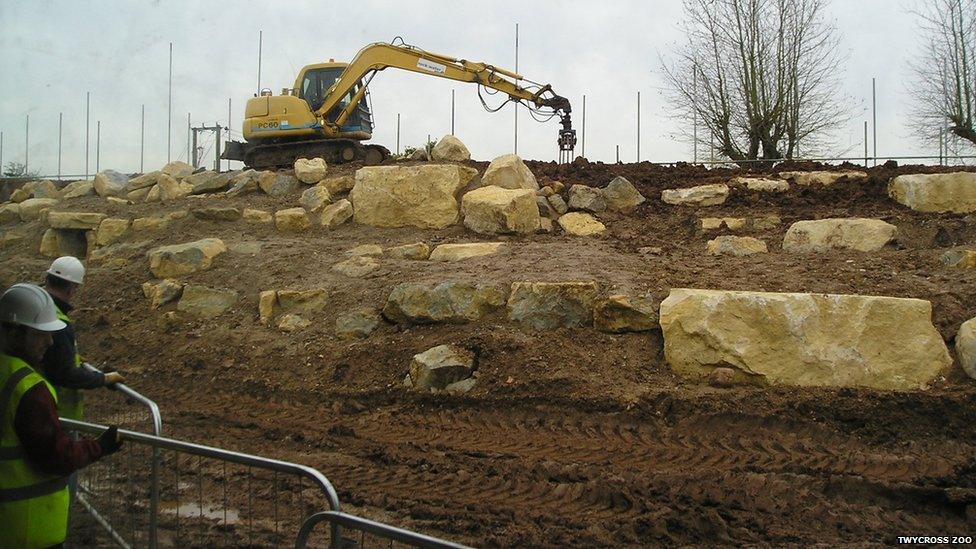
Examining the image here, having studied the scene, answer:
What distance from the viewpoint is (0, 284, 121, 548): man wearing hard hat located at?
300 cm

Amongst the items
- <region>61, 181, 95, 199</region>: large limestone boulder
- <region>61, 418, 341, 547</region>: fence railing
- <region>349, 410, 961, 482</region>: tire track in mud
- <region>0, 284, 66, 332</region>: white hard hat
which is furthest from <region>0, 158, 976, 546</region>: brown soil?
<region>61, 181, 95, 199</region>: large limestone boulder

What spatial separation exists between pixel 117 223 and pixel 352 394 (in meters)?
7.26

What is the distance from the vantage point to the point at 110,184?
1465 cm

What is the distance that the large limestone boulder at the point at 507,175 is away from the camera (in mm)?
11688

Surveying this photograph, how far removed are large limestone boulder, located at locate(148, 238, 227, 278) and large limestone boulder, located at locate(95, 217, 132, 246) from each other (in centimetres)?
199

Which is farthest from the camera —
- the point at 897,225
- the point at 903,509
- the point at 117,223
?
the point at 117,223

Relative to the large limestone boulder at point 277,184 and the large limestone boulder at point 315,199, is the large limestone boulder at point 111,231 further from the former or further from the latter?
the large limestone boulder at point 315,199

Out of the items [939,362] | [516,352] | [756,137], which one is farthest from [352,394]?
[756,137]

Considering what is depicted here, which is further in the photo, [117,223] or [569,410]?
[117,223]

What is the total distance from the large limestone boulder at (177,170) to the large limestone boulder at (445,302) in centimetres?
841

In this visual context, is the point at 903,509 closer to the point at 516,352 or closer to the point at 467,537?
the point at 467,537

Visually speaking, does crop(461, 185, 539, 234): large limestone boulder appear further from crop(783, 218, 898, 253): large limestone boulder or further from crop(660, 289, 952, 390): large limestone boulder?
crop(660, 289, 952, 390): large limestone boulder

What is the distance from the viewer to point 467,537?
4.91 meters

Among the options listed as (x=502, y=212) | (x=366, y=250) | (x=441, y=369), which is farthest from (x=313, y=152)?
(x=441, y=369)
